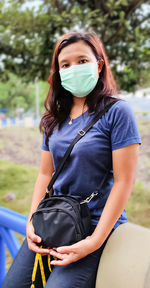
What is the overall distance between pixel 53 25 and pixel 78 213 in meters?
2.20

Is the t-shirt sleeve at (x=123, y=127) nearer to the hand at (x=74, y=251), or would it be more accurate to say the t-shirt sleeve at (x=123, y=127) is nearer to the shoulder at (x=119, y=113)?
the shoulder at (x=119, y=113)

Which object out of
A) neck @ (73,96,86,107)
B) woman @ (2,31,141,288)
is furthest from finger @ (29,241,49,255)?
neck @ (73,96,86,107)

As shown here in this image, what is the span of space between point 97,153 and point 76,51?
0.32 m

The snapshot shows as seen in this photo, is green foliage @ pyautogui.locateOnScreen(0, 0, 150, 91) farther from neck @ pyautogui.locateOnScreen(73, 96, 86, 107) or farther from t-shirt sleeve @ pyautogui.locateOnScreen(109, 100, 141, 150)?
t-shirt sleeve @ pyautogui.locateOnScreen(109, 100, 141, 150)

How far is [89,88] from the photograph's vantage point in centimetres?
84

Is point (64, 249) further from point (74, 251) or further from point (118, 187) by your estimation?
point (118, 187)

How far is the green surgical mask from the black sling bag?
12 cm

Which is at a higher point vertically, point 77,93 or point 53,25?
point 53,25

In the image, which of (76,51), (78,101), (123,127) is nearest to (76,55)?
(76,51)

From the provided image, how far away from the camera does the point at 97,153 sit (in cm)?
74

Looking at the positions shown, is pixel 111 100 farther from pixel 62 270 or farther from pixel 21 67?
pixel 21 67

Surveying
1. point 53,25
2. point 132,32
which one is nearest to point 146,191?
point 132,32

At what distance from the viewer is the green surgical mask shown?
0.82m

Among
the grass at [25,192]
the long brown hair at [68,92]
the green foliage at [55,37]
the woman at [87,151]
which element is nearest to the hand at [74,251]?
the woman at [87,151]
